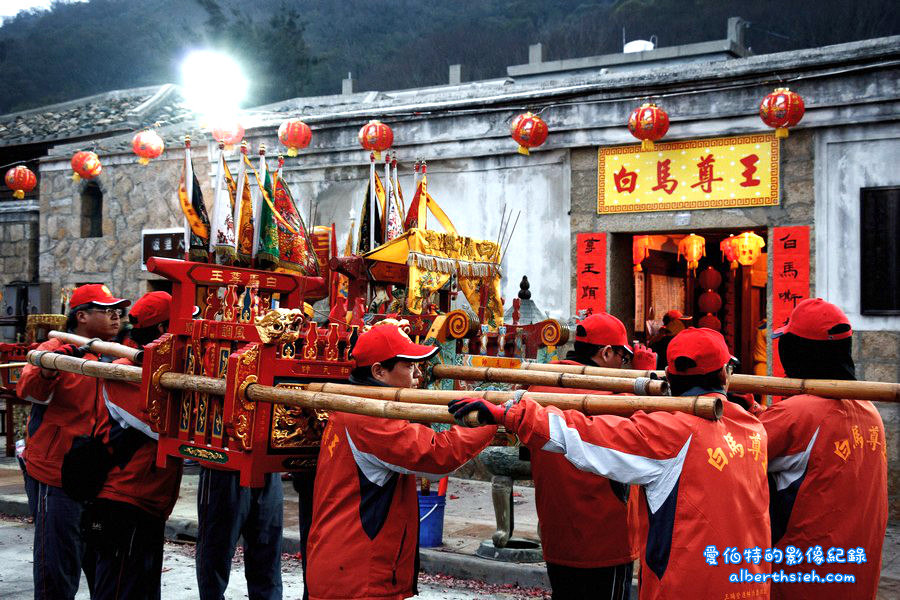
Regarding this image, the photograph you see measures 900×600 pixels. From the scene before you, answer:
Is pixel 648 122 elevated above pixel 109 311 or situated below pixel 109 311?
above

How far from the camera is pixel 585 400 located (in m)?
3.19

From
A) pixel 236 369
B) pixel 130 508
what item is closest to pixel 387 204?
pixel 130 508

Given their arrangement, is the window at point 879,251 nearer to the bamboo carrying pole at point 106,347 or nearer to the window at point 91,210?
the bamboo carrying pole at point 106,347

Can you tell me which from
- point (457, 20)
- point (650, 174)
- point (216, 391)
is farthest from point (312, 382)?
point (457, 20)

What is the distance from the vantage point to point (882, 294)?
8.32m

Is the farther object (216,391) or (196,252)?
(196,252)

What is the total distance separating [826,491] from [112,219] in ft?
39.2

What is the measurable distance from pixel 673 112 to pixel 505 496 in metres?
4.71

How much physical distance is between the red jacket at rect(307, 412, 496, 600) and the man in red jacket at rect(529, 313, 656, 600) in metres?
0.60

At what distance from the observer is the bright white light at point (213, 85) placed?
56.2 feet

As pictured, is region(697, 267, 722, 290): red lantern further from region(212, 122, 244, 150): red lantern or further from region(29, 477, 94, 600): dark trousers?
region(29, 477, 94, 600): dark trousers

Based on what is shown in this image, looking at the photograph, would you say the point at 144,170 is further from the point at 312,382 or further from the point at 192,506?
the point at 312,382

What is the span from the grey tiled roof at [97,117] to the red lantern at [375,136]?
308 inches

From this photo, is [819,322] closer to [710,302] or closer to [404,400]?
[404,400]
